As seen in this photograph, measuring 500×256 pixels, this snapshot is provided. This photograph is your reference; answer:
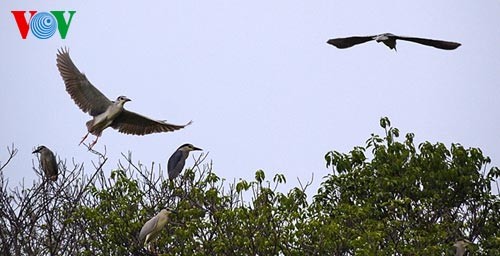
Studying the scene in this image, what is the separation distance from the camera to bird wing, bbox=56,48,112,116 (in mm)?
14227

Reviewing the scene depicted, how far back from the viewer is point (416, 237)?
40.9 feet

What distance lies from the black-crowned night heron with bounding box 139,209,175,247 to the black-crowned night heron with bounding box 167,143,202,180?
1.28 m

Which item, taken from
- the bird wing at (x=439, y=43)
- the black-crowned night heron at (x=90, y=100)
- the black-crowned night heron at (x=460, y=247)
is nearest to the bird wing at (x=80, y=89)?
the black-crowned night heron at (x=90, y=100)

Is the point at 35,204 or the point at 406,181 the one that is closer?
the point at 35,204

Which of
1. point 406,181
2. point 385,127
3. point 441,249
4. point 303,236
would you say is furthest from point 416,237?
point 385,127

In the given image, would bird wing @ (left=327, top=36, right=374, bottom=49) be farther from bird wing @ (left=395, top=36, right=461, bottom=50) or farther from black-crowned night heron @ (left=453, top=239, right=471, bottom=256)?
black-crowned night heron @ (left=453, top=239, right=471, bottom=256)

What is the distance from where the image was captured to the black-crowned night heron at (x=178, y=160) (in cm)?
1391

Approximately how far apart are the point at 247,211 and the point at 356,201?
10.4ft

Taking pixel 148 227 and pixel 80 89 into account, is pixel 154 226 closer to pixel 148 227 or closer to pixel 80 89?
pixel 148 227

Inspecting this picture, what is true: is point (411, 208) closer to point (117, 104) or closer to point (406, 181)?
point (406, 181)

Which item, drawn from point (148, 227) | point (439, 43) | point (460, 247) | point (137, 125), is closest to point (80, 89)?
point (137, 125)

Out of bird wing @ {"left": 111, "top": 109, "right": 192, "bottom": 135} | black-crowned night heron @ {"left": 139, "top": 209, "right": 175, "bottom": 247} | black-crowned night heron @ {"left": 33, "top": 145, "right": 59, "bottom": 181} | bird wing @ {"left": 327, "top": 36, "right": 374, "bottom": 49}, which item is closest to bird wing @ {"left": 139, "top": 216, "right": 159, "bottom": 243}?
black-crowned night heron @ {"left": 139, "top": 209, "right": 175, "bottom": 247}

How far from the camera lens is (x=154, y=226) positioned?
1230 centimetres

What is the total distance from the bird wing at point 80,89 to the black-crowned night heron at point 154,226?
244 cm
